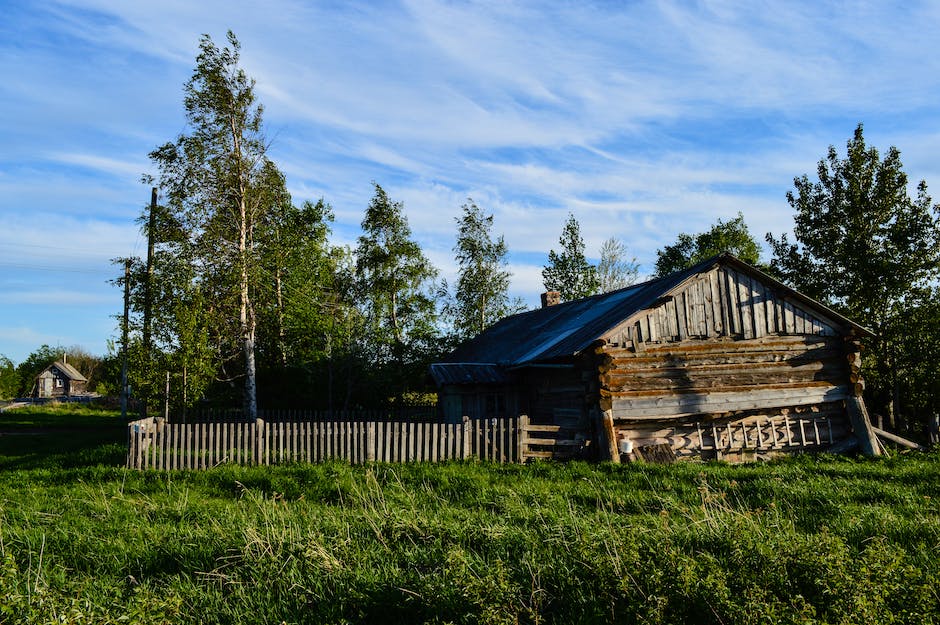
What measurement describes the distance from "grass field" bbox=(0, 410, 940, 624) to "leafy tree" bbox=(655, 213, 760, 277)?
35442mm

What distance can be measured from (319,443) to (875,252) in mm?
22328

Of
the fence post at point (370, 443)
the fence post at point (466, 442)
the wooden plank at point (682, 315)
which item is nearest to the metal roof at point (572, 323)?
the wooden plank at point (682, 315)

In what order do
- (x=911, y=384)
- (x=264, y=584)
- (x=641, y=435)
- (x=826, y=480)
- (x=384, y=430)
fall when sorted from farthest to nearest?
(x=911, y=384) < (x=641, y=435) < (x=384, y=430) < (x=826, y=480) < (x=264, y=584)

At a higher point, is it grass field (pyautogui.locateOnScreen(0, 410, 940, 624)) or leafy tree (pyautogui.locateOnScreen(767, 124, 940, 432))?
leafy tree (pyautogui.locateOnScreen(767, 124, 940, 432))

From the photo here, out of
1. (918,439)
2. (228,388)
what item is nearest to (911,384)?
(918,439)

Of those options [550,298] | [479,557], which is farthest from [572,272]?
[479,557]

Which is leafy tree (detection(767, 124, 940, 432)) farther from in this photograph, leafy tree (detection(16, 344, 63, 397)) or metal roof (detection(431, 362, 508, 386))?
leafy tree (detection(16, 344, 63, 397))

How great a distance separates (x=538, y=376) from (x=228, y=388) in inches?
590

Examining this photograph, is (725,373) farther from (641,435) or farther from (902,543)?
(902,543)

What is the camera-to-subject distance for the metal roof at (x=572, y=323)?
17.4 metres

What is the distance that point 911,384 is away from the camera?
24.8m

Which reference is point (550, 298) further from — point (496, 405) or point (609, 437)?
point (609, 437)

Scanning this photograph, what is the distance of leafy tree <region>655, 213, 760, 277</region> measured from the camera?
45.1 meters

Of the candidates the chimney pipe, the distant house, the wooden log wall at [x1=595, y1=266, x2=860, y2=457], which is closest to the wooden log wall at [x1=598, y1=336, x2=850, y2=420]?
the wooden log wall at [x1=595, y1=266, x2=860, y2=457]
